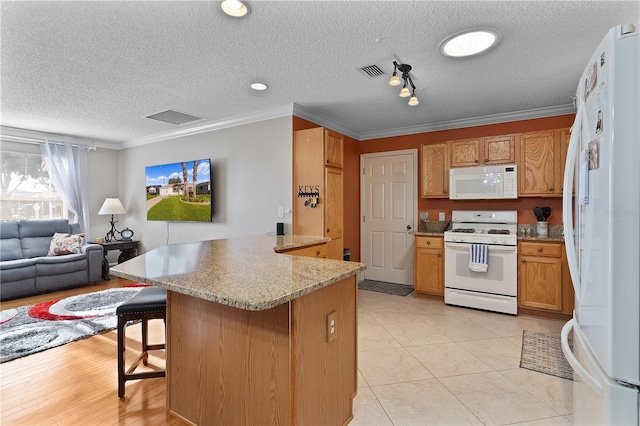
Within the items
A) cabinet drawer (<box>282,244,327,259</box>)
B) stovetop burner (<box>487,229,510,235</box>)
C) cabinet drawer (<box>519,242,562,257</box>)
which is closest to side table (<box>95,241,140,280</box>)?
cabinet drawer (<box>282,244,327,259</box>)

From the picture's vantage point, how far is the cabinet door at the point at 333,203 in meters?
3.67

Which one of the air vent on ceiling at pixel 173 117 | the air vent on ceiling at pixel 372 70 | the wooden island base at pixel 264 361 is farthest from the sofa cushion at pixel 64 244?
the air vent on ceiling at pixel 372 70

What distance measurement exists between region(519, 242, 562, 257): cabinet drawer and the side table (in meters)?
5.96

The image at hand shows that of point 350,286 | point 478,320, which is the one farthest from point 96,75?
point 478,320

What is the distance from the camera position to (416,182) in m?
4.78

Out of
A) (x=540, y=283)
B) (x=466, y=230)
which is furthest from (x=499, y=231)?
(x=540, y=283)

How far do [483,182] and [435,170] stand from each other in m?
0.63

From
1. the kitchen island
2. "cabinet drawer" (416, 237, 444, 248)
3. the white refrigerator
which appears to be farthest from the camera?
"cabinet drawer" (416, 237, 444, 248)

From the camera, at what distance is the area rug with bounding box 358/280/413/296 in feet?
14.8

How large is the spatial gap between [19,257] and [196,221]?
2.51 metres

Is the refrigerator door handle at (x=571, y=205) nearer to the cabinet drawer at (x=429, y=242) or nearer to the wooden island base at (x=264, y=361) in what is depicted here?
the wooden island base at (x=264, y=361)

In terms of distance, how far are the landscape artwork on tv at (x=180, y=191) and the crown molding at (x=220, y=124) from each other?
476mm

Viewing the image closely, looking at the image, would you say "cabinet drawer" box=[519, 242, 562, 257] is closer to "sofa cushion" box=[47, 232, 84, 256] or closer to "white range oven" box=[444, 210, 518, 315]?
"white range oven" box=[444, 210, 518, 315]

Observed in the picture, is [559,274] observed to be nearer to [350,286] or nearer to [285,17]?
[350,286]
